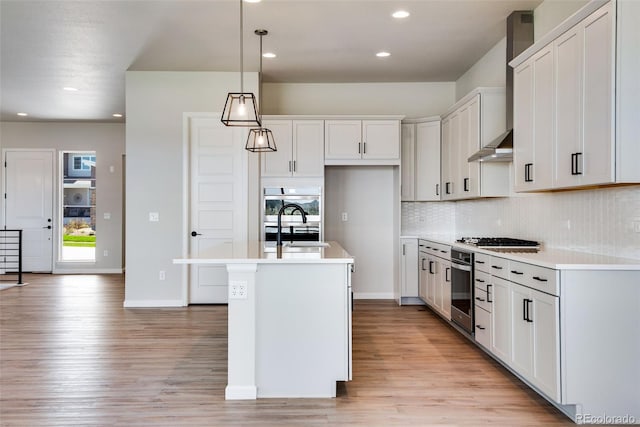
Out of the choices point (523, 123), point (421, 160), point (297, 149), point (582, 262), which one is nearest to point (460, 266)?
point (523, 123)

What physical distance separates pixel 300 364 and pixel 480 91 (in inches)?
122

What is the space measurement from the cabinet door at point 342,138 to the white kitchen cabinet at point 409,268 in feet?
4.26

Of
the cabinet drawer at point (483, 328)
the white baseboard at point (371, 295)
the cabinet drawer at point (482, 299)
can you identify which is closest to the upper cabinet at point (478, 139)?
the cabinet drawer at point (482, 299)

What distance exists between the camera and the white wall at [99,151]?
9.29m

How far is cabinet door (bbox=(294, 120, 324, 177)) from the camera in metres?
5.92

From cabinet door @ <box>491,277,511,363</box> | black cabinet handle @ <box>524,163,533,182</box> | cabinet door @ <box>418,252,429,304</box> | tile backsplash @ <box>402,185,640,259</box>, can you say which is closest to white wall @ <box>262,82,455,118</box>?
tile backsplash @ <box>402,185,640,259</box>

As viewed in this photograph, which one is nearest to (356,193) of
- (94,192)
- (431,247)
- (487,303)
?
(431,247)

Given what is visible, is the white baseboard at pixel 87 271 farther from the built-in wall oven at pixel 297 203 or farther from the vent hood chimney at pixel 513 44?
the vent hood chimney at pixel 513 44

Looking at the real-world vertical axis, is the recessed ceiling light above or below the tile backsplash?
above

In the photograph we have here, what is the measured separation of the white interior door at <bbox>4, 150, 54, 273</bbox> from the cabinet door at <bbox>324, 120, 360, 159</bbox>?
6.33 meters

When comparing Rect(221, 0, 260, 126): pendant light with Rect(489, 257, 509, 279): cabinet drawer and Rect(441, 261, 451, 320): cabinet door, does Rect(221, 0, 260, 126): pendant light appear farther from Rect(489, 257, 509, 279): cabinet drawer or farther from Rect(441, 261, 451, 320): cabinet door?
Rect(441, 261, 451, 320): cabinet door

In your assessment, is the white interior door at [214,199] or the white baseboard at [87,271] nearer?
the white interior door at [214,199]

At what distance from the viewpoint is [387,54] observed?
529 cm

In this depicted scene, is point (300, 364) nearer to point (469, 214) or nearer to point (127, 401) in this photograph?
point (127, 401)
